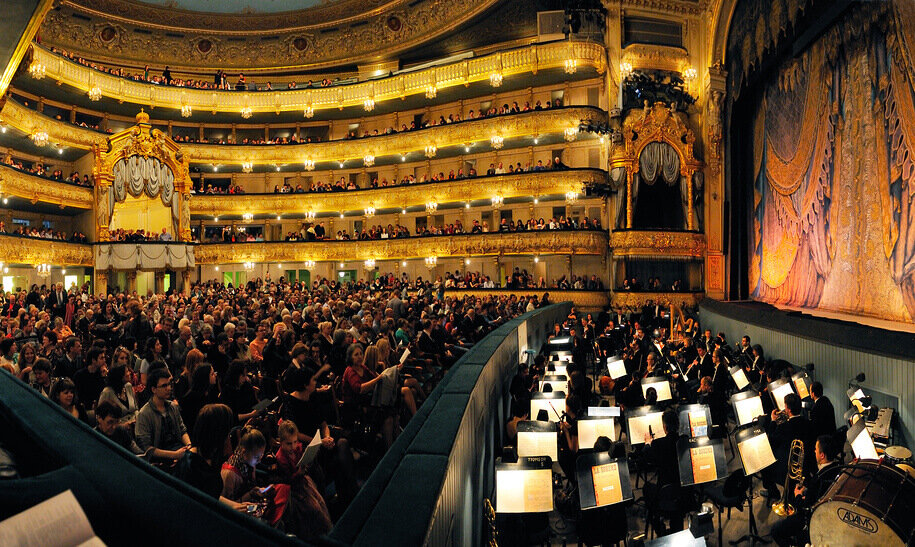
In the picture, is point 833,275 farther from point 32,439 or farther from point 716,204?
point 32,439

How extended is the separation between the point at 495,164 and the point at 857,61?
2050cm

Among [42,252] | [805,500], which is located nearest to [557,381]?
[805,500]

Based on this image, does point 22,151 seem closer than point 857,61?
No

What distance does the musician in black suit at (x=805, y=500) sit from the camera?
4926 millimetres

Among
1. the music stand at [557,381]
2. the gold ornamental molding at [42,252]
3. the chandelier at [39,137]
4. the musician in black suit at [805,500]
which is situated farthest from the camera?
the chandelier at [39,137]

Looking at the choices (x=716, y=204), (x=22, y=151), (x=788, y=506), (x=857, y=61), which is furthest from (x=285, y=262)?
(x=788, y=506)

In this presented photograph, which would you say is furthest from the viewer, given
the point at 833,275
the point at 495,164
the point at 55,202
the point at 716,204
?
the point at 495,164

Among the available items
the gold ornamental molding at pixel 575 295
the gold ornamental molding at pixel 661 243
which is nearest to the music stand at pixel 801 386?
the gold ornamental molding at pixel 575 295

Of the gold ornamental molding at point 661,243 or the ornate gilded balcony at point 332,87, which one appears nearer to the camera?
the gold ornamental molding at point 661,243

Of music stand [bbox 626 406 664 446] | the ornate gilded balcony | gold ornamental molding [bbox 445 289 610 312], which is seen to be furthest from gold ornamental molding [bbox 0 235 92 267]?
music stand [bbox 626 406 664 446]

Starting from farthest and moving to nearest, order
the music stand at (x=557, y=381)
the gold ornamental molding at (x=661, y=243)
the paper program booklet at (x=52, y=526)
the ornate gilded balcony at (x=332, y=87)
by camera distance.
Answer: the ornate gilded balcony at (x=332, y=87) < the gold ornamental molding at (x=661, y=243) < the music stand at (x=557, y=381) < the paper program booklet at (x=52, y=526)

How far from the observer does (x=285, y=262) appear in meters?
37.2

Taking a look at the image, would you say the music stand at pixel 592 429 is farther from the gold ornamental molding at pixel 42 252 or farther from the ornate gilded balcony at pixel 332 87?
the gold ornamental molding at pixel 42 252

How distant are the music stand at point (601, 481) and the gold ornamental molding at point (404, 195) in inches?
919
